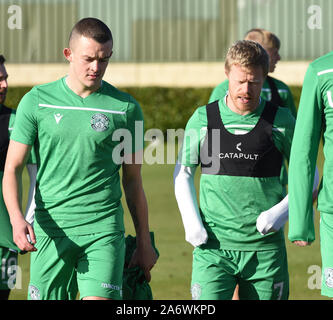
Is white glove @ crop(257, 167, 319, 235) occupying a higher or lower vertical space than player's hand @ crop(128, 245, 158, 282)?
higher

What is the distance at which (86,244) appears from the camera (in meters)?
5.75

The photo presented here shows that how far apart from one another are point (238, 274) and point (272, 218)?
0.47 meters

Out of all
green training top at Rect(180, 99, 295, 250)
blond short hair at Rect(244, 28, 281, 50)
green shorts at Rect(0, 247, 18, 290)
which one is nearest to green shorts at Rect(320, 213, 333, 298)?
green training top at Rect(180, 99, 295, 250)

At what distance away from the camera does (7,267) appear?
22.7 ft

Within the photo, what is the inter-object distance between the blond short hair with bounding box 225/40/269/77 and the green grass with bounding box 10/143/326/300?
3376 millimetres

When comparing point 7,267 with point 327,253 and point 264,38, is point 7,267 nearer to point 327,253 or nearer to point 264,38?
point 327,253

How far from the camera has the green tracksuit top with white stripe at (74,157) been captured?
5746 mm

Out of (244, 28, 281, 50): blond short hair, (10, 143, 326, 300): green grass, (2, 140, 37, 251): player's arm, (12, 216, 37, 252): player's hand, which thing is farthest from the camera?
(10, 143, 326, 300): green grass

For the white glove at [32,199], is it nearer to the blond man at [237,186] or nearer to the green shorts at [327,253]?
the blond man at [237,186]

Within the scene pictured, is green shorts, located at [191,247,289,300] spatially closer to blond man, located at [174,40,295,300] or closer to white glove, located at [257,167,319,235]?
blond man, located at [174,40,295,300]

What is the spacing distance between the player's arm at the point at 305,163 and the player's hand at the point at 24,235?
1543 millimetres

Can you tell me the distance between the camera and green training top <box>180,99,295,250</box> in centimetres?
607

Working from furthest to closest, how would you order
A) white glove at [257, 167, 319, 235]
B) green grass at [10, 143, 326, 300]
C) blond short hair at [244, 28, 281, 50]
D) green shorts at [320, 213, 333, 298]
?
green grass at [10, 143, 326, 300], blond short hair at [244, 28, 281, 50], white glove at [257, 167, 319, 235], green shorts at [320, 213, 333, 298]
